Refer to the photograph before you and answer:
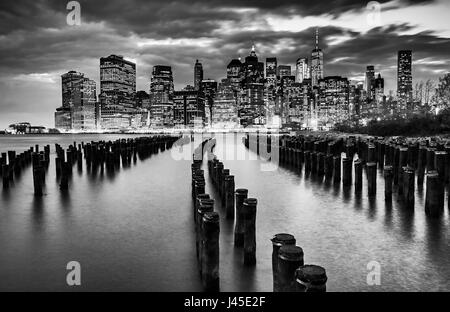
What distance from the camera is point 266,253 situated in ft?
25.5

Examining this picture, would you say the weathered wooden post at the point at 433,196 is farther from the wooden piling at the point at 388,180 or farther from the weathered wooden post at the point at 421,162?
the weathered wooden post at the point at 421,162

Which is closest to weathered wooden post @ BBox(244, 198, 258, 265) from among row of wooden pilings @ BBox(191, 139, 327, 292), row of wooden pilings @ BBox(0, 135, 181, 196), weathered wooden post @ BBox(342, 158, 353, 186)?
row of wooden pilings @ BBox(191, 139, 327, 292)

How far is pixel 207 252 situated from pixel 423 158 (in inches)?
572

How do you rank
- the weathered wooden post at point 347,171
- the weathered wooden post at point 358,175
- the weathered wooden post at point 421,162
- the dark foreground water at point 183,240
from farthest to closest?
the weathered wooden post at point 421,162
the weathered wooden post at point 347,171
the weathered wooden post at point 358,175
the dark foreground water at point 183,240

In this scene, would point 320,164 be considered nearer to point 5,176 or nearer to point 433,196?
point 433,196

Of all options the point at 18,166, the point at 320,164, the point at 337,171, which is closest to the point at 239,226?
the point at 337,171

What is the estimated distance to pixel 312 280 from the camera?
3814 millimetres

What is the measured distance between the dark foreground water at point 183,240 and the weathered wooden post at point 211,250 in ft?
1.14

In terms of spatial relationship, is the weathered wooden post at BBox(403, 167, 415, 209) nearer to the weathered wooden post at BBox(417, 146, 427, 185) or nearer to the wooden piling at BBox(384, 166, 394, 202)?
the wooden piling at BBox(384, 166, 394, 202)

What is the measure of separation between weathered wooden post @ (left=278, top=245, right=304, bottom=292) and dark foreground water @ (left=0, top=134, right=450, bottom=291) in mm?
1775

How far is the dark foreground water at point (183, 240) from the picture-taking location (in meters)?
6.49

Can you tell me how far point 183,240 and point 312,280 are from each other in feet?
17.8

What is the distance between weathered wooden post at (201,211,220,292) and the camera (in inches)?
226

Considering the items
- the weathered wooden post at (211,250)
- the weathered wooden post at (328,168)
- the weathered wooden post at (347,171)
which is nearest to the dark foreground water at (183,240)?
the weathered wooden post at (211,250)
